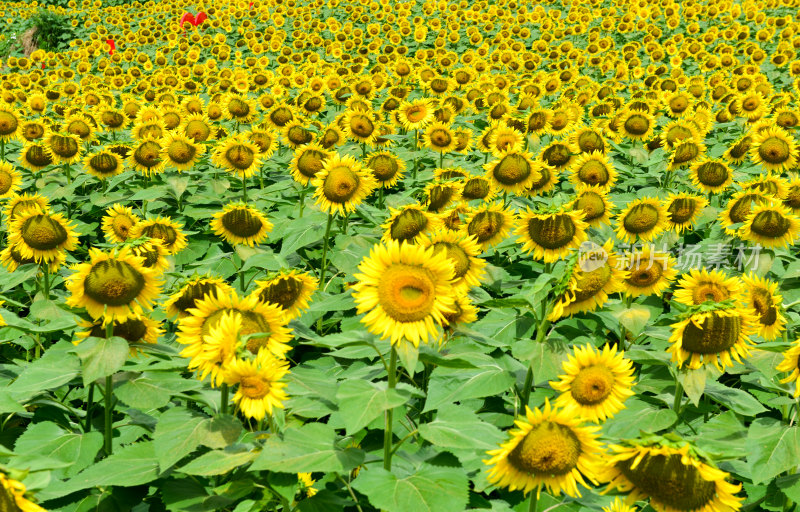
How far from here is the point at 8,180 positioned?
644cm

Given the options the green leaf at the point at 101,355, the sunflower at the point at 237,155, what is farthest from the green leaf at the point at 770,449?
the sunflower at the point at 237,155

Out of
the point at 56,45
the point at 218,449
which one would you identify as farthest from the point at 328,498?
the point at 56,45

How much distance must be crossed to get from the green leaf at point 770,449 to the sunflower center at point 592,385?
26.2 inches

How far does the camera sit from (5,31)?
22.9 m

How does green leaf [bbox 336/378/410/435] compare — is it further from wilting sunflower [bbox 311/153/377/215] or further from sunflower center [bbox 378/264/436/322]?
wilting sunflower [bbox 311/153/377/215]

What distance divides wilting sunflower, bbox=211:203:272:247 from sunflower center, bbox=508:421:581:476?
297 centimetres

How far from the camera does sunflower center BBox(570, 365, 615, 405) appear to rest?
2969 mm

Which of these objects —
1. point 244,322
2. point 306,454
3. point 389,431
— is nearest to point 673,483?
point 389,431

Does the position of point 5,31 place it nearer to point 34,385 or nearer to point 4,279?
point 4,279

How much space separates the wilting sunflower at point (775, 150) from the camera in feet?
21.7

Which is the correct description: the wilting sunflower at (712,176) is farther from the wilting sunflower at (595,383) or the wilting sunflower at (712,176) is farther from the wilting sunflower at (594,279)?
the wilting sunflower at (595,383)

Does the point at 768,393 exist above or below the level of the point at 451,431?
below

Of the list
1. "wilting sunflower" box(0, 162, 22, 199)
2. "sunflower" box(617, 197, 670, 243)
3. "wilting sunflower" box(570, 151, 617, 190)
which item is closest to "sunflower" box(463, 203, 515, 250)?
"sunflower" box(617, 197, 670, 243)

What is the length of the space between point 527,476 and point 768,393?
205cm
